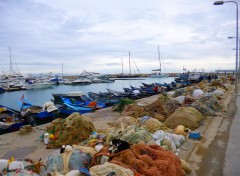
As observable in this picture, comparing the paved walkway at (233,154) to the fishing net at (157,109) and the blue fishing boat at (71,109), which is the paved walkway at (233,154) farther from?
the blue fishing boat at (71,109)

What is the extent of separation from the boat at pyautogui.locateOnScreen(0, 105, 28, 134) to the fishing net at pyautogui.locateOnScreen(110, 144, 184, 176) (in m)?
9.63

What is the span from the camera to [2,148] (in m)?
8.09

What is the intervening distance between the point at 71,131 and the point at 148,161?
14.1 ft

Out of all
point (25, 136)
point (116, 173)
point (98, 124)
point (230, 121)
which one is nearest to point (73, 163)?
point (116, 173)

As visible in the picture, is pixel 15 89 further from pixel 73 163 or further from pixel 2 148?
pixel 73 163

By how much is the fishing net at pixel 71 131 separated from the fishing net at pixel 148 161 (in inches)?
145

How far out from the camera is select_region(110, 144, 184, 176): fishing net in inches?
173

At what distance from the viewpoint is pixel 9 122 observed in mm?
13555

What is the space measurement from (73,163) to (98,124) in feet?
21.5

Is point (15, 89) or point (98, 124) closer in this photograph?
point (98, 124)

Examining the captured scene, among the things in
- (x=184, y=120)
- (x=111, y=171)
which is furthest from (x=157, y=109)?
(x=111, y=171)

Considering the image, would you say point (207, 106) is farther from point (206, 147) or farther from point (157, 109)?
point (206, 147)

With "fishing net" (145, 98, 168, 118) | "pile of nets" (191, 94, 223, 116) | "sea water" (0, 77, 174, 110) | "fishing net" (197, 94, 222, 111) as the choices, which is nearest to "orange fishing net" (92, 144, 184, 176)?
"fishing net" (145, 98, 168, 118)

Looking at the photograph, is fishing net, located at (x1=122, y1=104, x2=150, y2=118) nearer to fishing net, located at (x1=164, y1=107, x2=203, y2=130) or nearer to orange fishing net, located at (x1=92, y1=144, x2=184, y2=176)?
fishing net, located at (x1=164, y1=107, x2=203, y2=130)
